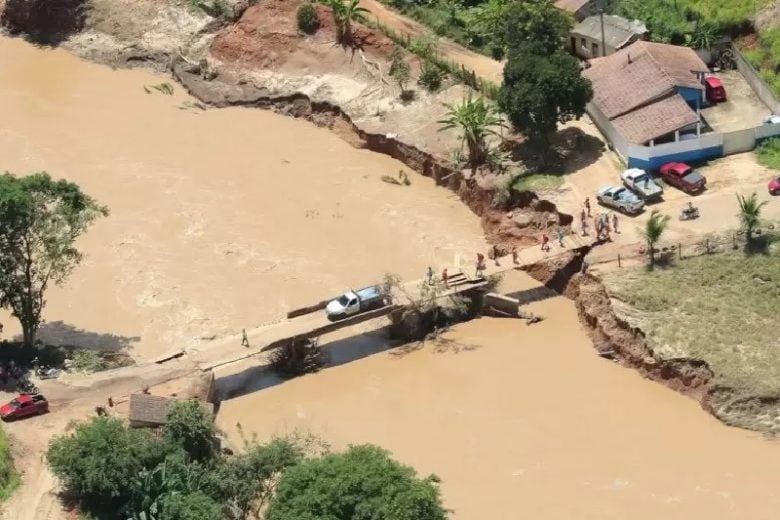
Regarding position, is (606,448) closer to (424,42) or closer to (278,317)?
(278,317)

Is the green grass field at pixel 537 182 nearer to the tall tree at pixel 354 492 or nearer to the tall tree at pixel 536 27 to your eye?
the tall tree at pixel 536 27

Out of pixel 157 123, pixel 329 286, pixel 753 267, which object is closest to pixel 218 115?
pixel 157 123

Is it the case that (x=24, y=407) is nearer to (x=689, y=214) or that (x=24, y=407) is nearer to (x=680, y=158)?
(x=689, y=214)

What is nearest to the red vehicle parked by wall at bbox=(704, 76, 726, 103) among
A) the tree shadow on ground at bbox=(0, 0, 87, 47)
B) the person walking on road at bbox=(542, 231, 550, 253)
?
the person walking on road at bbox=(542, 231, 550, 253)

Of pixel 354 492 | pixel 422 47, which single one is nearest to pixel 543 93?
pixel 422 47

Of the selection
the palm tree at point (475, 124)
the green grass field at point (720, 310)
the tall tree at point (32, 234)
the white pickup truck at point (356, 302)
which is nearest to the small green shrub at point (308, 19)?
the palm tree at point (475, 124)
